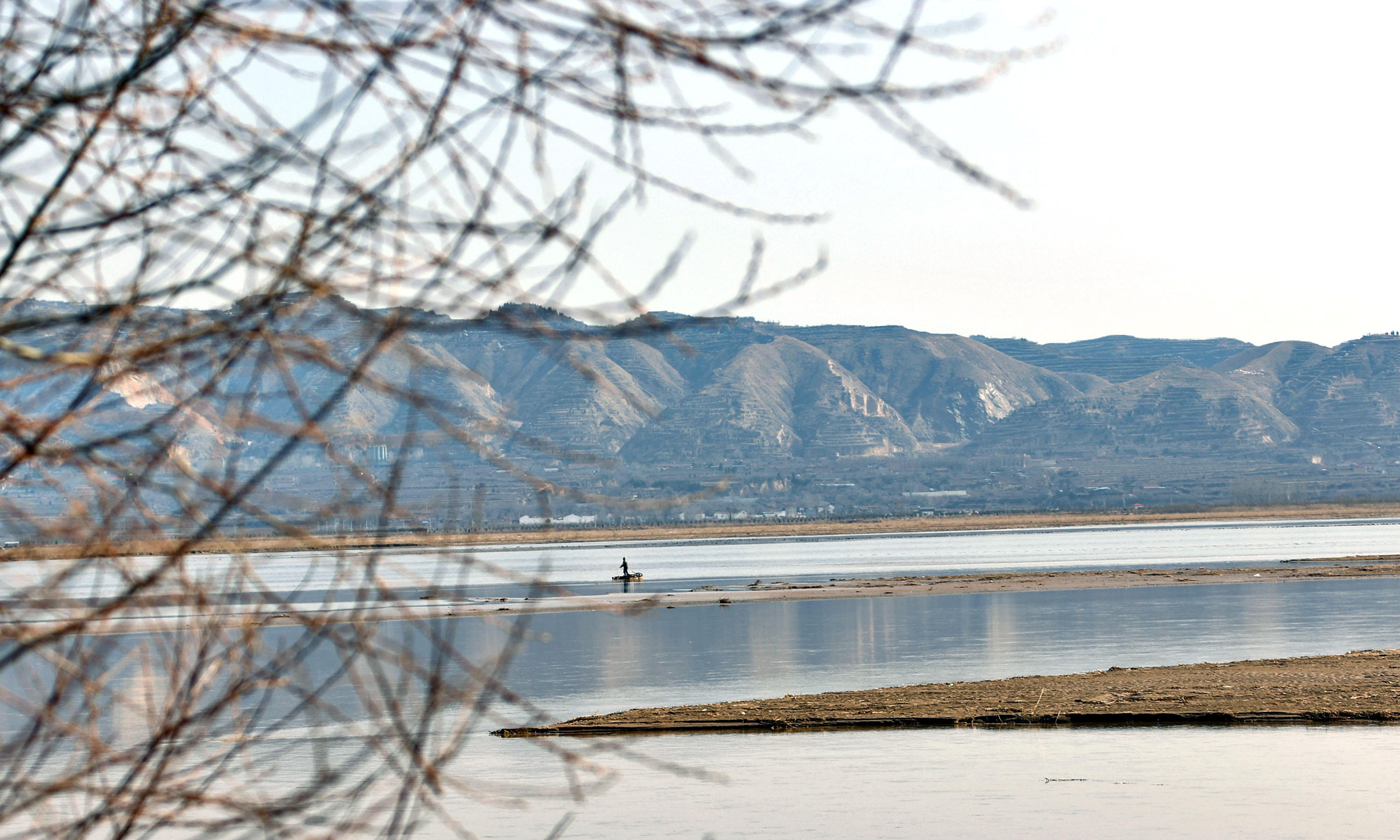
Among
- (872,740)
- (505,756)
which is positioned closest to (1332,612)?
(872,740)

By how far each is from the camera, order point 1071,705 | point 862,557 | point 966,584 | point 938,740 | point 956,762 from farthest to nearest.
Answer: point 862,557 < point 966,584 < point 1071,705 < point 938,740 < point 956,762

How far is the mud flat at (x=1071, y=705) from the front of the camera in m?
24.9

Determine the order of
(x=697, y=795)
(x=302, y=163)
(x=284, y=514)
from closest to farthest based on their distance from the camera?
(x=302, y=163) < (x=284, y=514) < (x=697, y=795)

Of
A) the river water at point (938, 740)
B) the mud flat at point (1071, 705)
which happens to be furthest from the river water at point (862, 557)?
the mud flat at point (1071, 705)

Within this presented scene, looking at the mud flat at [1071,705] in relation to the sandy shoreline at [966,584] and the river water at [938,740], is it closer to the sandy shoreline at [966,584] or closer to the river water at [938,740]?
the river water at [938,740]

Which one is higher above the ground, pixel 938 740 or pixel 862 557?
pixel 938 740

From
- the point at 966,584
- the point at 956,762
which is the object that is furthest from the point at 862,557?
the point at 956,762

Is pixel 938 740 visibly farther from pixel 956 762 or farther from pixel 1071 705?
pixel 1071 705

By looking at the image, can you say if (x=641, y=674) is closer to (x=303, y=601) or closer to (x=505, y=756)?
(x=505, y=756)

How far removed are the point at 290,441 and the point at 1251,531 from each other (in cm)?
18481

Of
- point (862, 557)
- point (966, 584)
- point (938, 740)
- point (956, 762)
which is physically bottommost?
point (862, 557)

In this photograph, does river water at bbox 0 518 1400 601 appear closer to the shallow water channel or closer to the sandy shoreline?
the sandy shoreline

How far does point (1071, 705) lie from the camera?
2655 cm

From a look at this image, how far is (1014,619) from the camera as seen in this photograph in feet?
167
